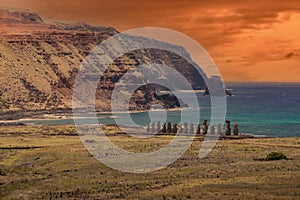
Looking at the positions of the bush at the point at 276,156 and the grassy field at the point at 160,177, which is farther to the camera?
the bush at the point at 276,156

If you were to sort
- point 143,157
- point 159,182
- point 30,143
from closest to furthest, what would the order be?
point 159,182
point 143,157
point 30,143

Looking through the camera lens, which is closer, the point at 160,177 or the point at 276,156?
the point at 160,177

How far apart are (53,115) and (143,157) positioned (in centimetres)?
13149

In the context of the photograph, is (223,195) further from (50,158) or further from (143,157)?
(50,158)

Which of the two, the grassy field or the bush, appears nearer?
the grassy field

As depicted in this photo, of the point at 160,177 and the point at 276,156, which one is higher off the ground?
the point at 276,156

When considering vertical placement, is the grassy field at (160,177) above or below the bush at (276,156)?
below

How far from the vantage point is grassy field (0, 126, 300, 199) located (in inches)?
1718

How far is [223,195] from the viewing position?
136 feet

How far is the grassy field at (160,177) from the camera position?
1718 inches

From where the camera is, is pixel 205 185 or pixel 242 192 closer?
pixel 242 192

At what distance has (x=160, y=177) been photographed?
52031 millimetres

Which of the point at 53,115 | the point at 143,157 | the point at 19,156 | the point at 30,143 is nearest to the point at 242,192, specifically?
the point at 143,157

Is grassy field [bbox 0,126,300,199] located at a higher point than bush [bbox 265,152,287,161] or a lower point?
lower
